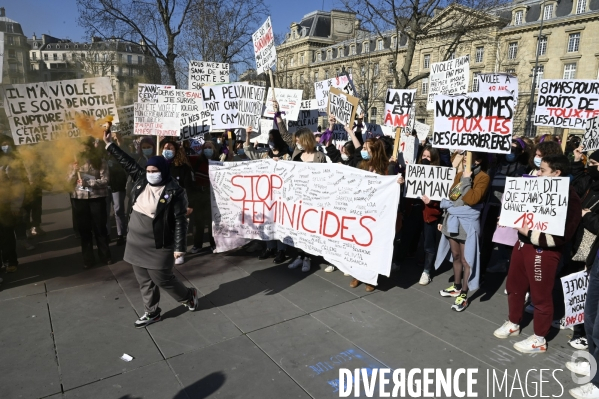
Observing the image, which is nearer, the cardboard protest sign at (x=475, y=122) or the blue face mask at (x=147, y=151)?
the cardboard protest sign at (x=475, y=122)

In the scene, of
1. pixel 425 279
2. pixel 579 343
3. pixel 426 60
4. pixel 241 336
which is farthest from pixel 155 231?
pixel 426 60

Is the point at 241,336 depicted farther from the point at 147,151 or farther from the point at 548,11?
the point at 548,11

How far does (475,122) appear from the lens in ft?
15.8

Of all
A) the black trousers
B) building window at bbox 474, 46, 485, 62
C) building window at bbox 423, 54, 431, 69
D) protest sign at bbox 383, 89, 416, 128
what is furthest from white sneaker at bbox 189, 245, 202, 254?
building window at bbox 423, 54, 431, 69

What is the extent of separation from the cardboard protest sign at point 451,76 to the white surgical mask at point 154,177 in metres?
5.88

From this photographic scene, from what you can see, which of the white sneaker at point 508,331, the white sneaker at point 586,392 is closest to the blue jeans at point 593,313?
the white sneaker at point 586,392

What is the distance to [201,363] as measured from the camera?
353cm

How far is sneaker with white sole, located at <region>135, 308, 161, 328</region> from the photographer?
4.14 m

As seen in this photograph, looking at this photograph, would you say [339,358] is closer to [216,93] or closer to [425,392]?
[425,392]

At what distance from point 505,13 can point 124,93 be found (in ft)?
170

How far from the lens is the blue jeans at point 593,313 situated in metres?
3.24

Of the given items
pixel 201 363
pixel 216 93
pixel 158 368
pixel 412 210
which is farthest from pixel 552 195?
pixel 216 93

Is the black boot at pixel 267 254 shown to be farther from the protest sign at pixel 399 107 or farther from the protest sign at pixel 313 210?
the protest sign at pixel 399 107

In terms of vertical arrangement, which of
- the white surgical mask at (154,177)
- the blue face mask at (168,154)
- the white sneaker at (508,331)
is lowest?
the white sneaker at (508,331)
